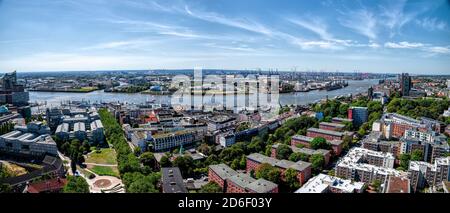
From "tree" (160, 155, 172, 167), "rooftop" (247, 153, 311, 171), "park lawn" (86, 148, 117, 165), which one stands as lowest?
"park lawn" (86, 148, 117, 165)

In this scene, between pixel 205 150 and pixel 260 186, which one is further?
pixel 205 150

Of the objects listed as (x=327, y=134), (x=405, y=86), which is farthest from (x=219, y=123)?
(x=405, y=86)

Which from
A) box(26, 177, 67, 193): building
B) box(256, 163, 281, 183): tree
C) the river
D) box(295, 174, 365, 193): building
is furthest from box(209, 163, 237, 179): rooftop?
the river

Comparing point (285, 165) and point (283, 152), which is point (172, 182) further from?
point (283, 152)

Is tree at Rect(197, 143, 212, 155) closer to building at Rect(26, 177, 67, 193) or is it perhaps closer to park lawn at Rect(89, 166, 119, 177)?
park lawn at Rect(89, 166, 119, 177)

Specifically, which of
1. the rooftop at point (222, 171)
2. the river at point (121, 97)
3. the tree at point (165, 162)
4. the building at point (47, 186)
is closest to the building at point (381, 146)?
the rooftop at point (222, 171)
